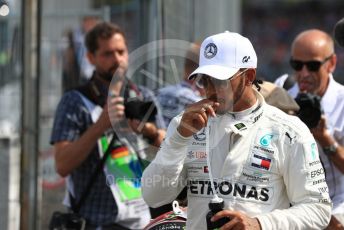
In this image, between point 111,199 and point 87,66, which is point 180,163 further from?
point 87,66

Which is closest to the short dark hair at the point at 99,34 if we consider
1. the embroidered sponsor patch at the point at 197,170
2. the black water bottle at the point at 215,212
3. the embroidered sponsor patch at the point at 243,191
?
the embroidered sponsor patch at the point at 197,170

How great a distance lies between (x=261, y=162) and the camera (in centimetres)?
391

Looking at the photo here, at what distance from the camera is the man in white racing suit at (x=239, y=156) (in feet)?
12.8

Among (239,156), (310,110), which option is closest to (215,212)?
(239,156)

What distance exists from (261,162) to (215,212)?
1.02ft

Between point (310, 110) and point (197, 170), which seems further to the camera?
point (310, 110)

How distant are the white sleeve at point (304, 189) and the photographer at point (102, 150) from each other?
1.89 m

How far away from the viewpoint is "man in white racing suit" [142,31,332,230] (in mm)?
3887

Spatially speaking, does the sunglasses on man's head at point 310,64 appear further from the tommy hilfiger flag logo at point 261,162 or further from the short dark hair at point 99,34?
the tommy hilfiger flag logo at point 261,162

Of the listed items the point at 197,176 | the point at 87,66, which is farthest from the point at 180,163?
the point at 87,66

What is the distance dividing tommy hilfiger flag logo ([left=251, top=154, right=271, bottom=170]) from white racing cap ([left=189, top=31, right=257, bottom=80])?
1.24ft

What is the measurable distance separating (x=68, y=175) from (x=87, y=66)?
133 inches

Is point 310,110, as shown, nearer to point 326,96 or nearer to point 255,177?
point 326,96

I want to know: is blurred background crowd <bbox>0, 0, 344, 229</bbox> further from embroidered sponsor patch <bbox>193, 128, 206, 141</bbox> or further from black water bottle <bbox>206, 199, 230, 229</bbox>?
black water bottle <bbox>206, 199, 230, 229</bbox>
